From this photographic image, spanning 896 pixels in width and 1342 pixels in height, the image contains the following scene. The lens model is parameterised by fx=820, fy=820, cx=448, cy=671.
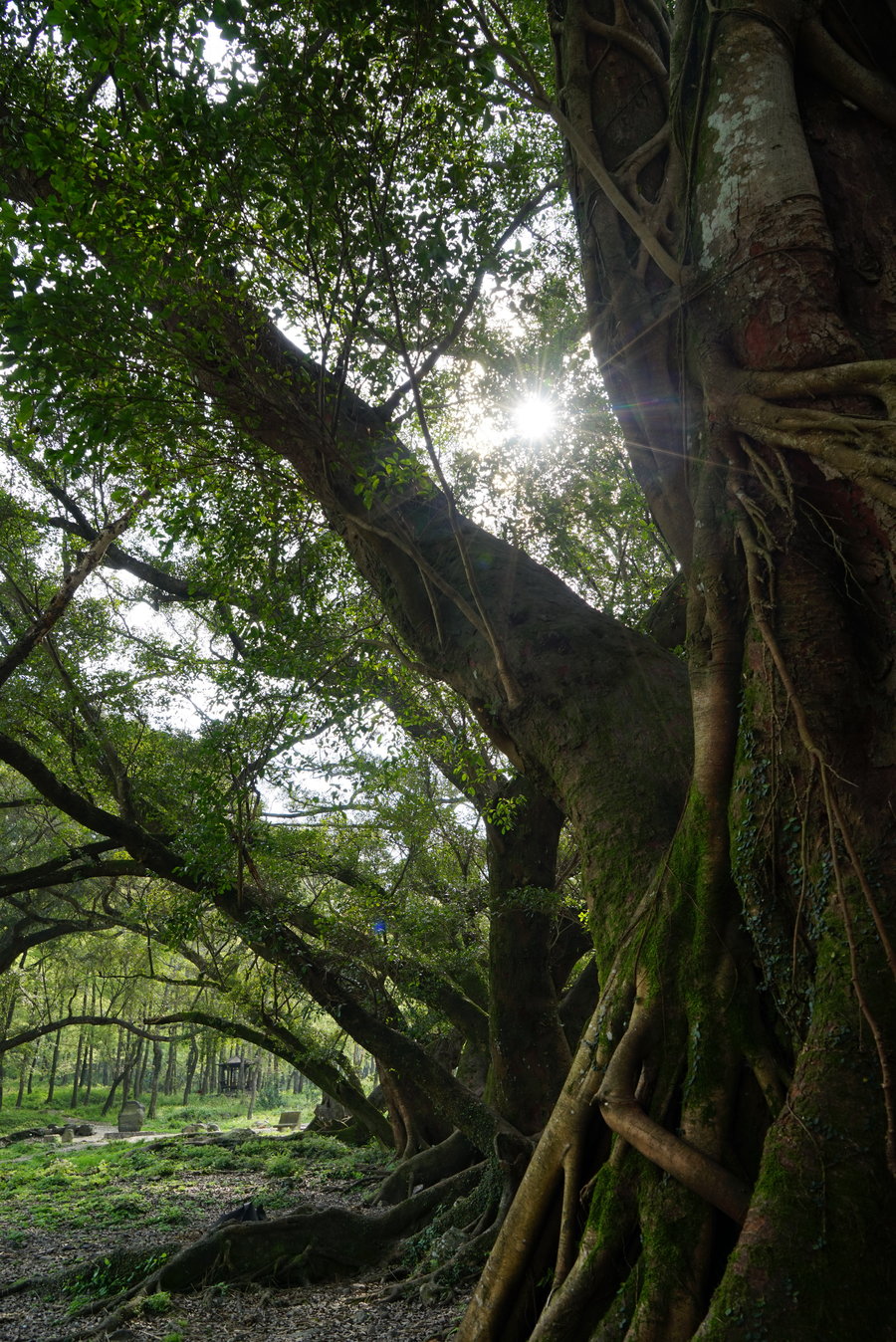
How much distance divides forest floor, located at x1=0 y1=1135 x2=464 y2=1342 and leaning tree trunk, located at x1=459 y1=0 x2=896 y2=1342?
282cm

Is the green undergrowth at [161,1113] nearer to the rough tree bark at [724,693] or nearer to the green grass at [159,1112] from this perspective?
the green grass at [159,1112]

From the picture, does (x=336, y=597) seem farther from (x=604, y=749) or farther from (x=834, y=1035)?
(x=834, y=1035)

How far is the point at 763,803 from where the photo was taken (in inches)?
121

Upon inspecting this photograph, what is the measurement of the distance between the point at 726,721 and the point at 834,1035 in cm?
125

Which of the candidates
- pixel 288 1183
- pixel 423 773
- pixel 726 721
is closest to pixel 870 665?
pixel 726 721

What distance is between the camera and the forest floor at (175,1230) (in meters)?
5.61

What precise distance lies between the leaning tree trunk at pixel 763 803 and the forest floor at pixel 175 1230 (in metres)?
2.82

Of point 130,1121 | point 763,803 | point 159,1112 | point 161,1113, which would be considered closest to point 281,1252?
point 763,803

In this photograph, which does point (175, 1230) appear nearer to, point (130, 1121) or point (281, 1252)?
point (281, 1252)

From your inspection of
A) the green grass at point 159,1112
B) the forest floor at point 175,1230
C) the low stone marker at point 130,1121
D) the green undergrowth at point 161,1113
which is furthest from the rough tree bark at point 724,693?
the green grass at point 159,1112

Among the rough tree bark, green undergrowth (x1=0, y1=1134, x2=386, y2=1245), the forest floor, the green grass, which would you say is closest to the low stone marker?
the green grass

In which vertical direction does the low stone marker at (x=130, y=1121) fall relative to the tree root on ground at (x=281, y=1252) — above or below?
below

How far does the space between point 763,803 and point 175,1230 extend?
965cm

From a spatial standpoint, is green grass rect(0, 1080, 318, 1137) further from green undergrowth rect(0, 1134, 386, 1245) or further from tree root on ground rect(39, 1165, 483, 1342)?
tree root on ground rect(39, 1165, 483, 1342)
